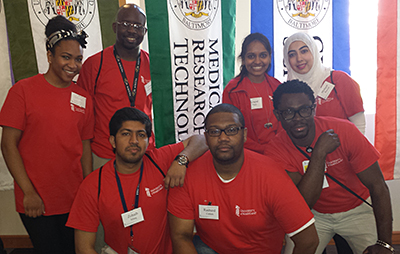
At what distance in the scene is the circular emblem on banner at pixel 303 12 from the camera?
2.82 meters

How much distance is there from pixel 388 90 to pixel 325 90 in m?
1.02

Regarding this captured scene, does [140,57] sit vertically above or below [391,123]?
above

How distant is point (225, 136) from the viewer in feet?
5.72

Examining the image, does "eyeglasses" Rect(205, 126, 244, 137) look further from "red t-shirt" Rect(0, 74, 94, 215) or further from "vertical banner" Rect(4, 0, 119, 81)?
"vertical banner" Rect(4, 0, 119, 81)

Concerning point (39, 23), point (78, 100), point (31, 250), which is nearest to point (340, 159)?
point (78, 100)

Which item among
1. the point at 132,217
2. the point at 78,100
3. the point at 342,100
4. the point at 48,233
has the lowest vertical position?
the point at 48,233

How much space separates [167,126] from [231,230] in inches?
41.7

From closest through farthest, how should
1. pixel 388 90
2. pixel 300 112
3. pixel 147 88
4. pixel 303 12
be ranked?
pixel 300 112
pixel 147 88
pixel 303 12
pixel 388 90

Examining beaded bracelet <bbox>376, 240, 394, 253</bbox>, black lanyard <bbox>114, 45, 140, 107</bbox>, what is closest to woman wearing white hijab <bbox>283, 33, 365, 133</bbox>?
beaded bracelet <bbox>376, 240, 394, 253</bbox>

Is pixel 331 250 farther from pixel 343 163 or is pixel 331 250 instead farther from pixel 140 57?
pixel 140 57

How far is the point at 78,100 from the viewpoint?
1996 mm

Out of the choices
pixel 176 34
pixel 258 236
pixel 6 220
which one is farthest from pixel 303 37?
pixel 6 220

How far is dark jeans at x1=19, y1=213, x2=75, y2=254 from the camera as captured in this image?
1.91 m

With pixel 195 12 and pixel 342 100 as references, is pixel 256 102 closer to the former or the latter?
pixel 342 100
